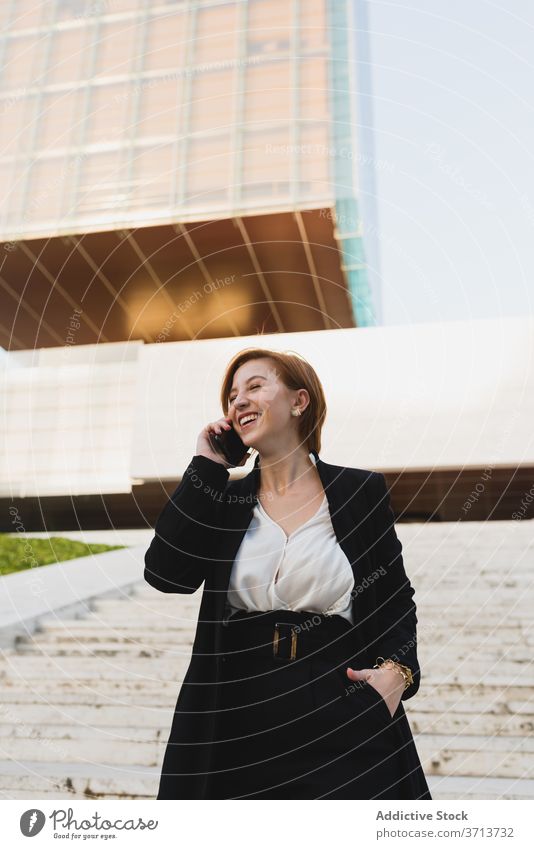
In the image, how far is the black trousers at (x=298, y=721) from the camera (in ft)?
3.46

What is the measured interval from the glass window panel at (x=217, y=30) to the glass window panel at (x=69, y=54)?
1427mm

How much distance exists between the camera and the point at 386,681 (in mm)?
1144

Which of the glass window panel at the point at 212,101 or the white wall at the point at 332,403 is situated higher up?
the glass window panel at the point at 212,101

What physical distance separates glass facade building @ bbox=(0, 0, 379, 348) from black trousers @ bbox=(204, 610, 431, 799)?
20.6 feet

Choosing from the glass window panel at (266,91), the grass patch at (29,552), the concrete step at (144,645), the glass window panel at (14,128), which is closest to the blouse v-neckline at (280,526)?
the concrete step at (144,645)

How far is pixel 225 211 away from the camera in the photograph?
7.86 metres

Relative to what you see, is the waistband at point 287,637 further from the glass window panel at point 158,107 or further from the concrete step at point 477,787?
the glass window panel at point 158,107

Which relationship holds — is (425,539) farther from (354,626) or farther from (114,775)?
(354,626)

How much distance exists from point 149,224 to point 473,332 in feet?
16.5

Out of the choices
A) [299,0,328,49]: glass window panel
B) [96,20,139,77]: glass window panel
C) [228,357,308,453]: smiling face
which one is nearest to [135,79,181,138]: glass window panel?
[96,20,139,77]: glass window panel

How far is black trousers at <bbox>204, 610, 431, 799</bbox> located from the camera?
3.46 ft
